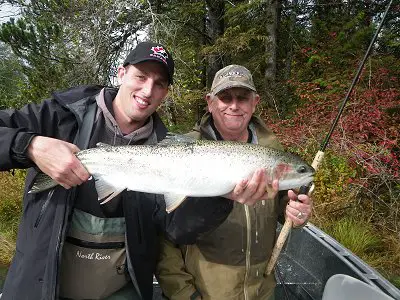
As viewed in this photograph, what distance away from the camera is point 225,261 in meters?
2.71

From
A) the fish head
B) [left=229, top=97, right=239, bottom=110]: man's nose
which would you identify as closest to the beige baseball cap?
[left=229, top=97, right=239, bottom=110]: man's nose

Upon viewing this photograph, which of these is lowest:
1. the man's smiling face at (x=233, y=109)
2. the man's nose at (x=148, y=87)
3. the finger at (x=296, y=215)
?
the finger at (x=296, y=215)

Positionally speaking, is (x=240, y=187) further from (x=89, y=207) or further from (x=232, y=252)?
(x=89, y=207)

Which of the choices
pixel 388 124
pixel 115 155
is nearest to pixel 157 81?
pixel 115 155

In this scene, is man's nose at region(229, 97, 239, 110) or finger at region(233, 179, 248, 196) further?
man's nose at region(229, 97, 239, 110)

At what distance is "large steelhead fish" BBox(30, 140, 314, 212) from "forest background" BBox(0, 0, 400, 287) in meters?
3.97

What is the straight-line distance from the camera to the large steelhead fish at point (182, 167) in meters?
2.49

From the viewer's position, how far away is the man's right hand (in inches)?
88.3

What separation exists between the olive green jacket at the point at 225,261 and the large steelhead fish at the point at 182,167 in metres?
0.34

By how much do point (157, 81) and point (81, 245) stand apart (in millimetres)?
1342

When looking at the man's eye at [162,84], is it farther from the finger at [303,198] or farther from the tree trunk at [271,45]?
the tree trunk at [271,45]

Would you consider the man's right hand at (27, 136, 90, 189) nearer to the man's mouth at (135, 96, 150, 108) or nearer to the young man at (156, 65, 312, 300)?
the man's mouth at (135, 96, 150, 108)

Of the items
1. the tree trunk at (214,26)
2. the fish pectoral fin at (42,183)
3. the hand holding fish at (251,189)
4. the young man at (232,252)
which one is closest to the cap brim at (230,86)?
the young man at (232,252)

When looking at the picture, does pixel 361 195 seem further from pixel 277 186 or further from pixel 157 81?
pixel 157 81
